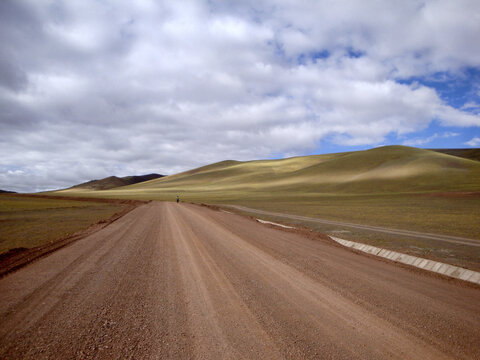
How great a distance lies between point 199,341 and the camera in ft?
12.6

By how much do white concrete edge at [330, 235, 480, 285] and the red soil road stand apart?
775 mm

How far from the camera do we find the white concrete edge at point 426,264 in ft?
24.2

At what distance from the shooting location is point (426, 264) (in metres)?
8.51

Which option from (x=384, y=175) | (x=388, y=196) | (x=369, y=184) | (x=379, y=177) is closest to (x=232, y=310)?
(x=388, y=196)

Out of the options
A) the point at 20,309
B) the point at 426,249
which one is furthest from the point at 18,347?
the point at 426,249

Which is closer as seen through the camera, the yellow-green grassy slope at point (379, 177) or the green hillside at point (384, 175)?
the green hillside at point (384, 175)

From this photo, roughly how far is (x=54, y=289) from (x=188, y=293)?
2911mm

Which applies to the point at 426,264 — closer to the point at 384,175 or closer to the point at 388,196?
the point at 388,196

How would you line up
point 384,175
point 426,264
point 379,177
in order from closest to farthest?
1. point 426,264
2. point 379,177
3. point 384,175

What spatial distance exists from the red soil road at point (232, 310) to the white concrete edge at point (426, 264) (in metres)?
0.78

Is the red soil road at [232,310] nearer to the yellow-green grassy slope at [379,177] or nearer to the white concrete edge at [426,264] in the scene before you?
the white concrete edge at [426,264]

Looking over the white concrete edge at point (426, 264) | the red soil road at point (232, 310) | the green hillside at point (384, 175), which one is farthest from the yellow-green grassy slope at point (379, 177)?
the red soil road at point (232, 310)

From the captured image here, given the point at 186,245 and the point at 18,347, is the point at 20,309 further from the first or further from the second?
the point at 186,245

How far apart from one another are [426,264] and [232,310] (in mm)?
7183
